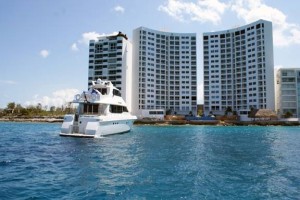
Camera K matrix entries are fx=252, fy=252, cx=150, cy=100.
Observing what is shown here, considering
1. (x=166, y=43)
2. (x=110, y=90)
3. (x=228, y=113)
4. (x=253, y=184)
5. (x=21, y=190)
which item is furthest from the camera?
(x=166, y=43)

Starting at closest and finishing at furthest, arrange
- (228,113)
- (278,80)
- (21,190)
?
(21,190)
(278,80)
(228,113)

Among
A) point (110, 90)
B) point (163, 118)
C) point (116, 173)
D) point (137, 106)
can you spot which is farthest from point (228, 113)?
point (116, 173)

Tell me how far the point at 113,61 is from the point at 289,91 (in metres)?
64.2

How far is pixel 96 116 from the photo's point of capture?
2669cm

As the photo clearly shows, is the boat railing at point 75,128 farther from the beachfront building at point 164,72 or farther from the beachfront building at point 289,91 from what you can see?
the beachfront building at point 289,91

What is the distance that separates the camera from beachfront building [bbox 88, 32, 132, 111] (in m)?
91.3

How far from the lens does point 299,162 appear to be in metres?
14.2

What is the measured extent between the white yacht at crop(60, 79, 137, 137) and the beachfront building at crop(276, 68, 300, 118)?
247 ft

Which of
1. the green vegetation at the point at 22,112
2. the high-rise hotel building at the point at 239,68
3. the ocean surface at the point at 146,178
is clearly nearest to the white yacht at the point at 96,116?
the ocean surface at the point at 146,178

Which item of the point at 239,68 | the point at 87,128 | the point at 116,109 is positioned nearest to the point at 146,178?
the point at 87,128

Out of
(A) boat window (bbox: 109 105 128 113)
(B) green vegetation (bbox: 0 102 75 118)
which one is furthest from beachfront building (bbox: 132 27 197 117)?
(A) boat window (bbox: 109 105 128 113)

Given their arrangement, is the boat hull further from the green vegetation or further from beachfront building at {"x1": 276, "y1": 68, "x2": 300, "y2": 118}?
the green vegetation

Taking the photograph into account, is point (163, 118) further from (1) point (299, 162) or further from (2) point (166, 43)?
(1) point (299, 162)

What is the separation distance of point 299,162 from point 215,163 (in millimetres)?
4894
